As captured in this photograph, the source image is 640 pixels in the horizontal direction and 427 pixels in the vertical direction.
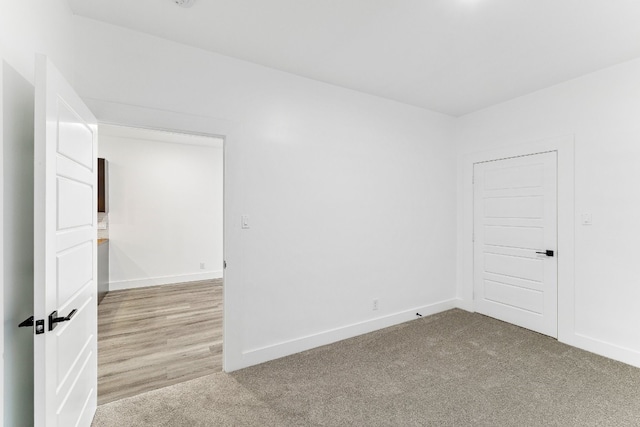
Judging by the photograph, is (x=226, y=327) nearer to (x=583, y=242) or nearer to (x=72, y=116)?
(x=72, y=116)

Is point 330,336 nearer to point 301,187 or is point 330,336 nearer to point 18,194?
point 301,187

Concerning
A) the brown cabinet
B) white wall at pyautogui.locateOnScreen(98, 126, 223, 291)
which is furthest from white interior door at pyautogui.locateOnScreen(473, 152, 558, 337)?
the brown cabinet

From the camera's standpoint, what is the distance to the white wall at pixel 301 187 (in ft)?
7.46

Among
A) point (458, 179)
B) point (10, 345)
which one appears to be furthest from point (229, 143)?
point (458, 179)

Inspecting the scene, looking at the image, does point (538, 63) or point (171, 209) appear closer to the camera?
point (538, 63)

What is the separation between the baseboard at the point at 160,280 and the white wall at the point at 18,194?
13.7 ft

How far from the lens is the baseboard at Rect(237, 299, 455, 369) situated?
267 cm

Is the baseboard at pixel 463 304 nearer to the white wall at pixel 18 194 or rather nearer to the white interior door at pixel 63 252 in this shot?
the white interior door at pixel 63 252

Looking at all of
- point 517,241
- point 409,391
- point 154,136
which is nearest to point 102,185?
point 154,136

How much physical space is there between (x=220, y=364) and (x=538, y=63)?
397cm

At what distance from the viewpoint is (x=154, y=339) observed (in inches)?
126

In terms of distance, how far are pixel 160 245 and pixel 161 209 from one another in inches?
26.4

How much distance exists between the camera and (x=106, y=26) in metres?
2.10

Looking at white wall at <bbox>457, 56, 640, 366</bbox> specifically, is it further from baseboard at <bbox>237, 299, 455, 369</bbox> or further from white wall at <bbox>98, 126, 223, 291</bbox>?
white wall at <bbox>98, 126, 223, 291</bbox>
